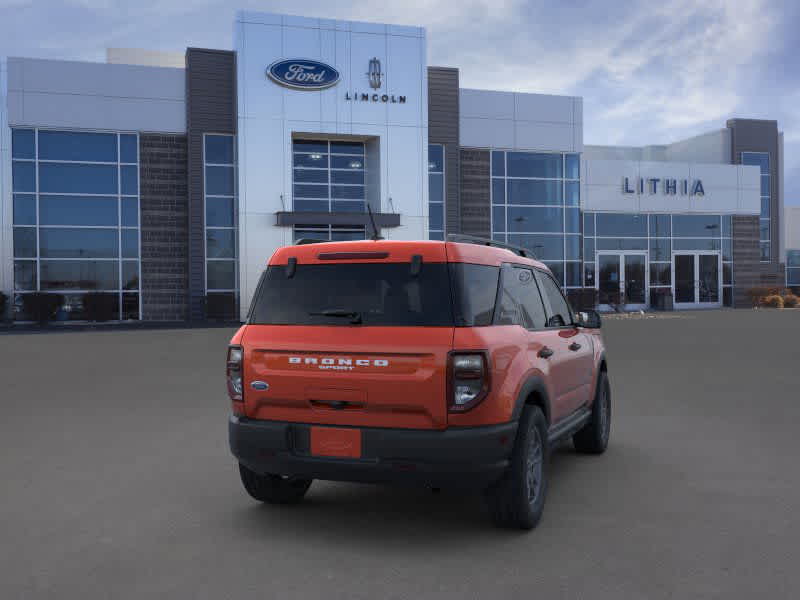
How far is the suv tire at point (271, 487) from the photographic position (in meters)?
5.29

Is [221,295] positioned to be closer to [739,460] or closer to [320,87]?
[320,87]

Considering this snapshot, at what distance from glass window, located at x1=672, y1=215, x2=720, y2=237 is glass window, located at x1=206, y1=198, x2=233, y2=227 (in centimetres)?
2222

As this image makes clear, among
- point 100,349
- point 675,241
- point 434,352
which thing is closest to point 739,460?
point 434,352

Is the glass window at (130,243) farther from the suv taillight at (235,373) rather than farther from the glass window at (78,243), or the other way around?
the suv taillight at (235,373)

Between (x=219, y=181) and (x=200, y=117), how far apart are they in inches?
A: 96.3

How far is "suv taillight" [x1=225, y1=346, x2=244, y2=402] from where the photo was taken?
16.2 ft

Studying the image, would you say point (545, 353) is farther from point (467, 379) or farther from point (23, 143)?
point (23, 143)

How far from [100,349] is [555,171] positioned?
22977mm

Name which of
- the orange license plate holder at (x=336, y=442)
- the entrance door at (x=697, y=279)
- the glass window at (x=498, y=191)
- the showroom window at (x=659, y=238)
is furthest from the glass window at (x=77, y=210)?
the orange license plate holder at (x=336, y=442)

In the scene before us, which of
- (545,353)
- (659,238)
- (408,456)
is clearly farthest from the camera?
(659,238)

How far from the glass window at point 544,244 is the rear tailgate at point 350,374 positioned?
100 ft

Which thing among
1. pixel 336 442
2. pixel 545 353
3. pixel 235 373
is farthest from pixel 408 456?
pixel 545 353

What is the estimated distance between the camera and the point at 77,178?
29297 millimetres

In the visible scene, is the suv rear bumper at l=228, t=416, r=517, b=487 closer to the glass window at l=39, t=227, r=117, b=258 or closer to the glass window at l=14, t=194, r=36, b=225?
the glass window at l=39, t=227, r=117, b=258
